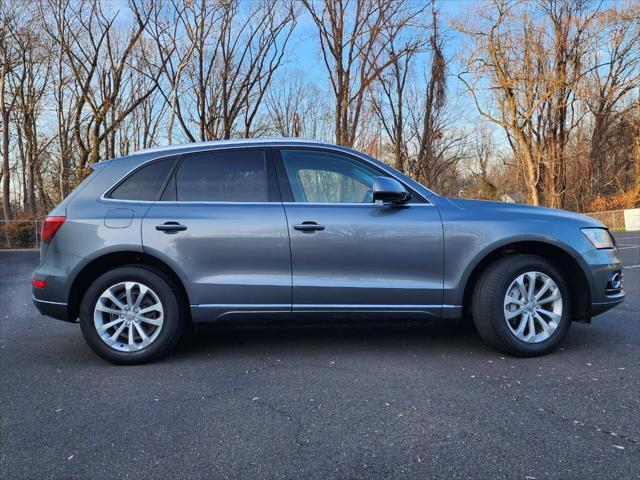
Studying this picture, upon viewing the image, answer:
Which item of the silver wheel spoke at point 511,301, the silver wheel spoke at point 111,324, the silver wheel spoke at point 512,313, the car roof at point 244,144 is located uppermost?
the car roof at point 244,144

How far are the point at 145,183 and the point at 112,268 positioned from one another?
75 centimetres

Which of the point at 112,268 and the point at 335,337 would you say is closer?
the point at 112,268

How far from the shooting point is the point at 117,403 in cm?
314

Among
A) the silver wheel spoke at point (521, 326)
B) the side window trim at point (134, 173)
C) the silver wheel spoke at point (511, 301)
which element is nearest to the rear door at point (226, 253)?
the side window trim at point (134, 173)

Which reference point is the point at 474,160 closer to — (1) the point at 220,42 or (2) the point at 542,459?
(1) the point at 220,42

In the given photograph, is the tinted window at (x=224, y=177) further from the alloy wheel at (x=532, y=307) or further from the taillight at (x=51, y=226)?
the alloy wheel at (x=532, y=307)

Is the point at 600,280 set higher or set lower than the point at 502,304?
higher

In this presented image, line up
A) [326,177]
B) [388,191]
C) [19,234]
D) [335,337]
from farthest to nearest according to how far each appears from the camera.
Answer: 1. [19,234]
2. [335,337]
3. [326,177]
4. [388,191]

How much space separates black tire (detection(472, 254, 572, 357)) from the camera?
3.86 meters

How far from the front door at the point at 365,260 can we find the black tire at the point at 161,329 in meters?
0.99

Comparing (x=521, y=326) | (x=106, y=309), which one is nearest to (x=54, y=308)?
(x=106, y=309)

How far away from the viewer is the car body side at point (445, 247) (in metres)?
3.90

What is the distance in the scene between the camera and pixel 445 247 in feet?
12.8

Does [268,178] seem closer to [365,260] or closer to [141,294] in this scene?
[365,260]
